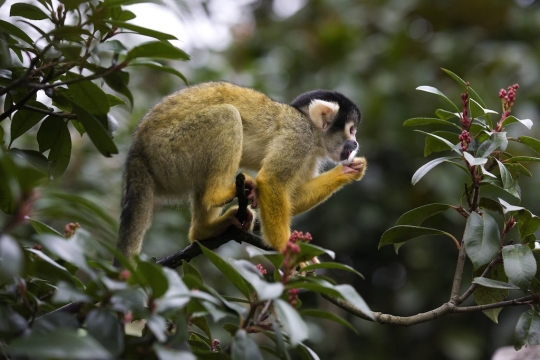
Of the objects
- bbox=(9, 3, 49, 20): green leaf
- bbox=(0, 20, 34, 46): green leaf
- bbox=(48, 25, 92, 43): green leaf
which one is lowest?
bbox=(0, 20, 34, 46): green leaf

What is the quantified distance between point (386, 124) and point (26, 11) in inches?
164

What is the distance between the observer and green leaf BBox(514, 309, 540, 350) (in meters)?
1.76

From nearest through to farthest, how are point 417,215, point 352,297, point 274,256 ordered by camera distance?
1. point 352,297
2. point 274,256
3. point 417,215

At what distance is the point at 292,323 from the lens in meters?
1.11

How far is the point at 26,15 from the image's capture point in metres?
1.72

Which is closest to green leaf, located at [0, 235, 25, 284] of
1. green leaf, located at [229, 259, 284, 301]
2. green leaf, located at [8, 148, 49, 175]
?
green leaf, located at [229, 259, 284, 301]

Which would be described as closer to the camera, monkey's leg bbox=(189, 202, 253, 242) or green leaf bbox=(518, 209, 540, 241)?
green leaf bbox=(518, 209, 540, 241)

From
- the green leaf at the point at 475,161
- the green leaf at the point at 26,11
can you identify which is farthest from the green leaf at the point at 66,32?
the green leaf at the point at 475,161

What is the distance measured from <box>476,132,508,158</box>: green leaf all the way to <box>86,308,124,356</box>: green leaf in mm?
1264

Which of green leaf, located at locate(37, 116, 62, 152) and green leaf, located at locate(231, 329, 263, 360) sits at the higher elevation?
green leaf, located at locate(37, 116, 62, 152)

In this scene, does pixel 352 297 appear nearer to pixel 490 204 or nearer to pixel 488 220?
pixel 488 220

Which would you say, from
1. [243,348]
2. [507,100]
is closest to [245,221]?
[507,100]

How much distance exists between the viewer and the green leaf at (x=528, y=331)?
5.78 feet

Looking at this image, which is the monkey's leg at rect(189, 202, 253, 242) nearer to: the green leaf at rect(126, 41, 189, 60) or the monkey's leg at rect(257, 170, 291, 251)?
the monkey's leg at rect(257, 170, 291, 251)
